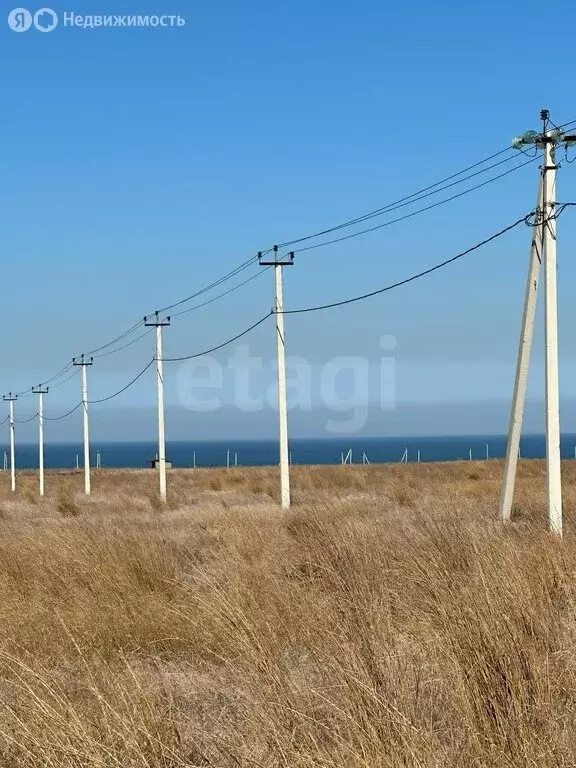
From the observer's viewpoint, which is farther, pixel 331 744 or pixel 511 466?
pixel 511 466

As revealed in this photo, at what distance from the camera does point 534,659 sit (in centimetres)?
578

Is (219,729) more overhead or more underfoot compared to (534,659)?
more underfoot

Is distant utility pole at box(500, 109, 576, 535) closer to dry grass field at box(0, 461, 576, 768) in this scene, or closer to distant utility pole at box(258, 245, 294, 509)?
dry grass field at box(0, 461, 576, 768)

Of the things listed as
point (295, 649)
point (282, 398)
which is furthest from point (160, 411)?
point (295, 649)

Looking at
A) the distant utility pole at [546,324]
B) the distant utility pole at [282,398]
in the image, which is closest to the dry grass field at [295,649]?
the distant utility pole at [546,324]

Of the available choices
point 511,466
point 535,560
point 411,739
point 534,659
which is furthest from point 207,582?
point 511,466

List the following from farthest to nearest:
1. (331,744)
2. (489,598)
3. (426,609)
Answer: (426,609) < (489,598) < (331,744)

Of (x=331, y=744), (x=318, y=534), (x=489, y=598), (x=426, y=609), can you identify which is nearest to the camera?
(x=331, y=744)

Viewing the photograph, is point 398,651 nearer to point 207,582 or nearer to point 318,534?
point 207,582

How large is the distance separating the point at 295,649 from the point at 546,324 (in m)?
10.7

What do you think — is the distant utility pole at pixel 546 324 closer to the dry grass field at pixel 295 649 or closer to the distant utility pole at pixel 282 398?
the dry grass field at pixel 295 649

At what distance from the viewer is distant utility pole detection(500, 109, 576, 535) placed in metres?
16.8

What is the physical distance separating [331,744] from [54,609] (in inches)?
217

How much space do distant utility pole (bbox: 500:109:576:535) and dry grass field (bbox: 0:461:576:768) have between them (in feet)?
7.16
